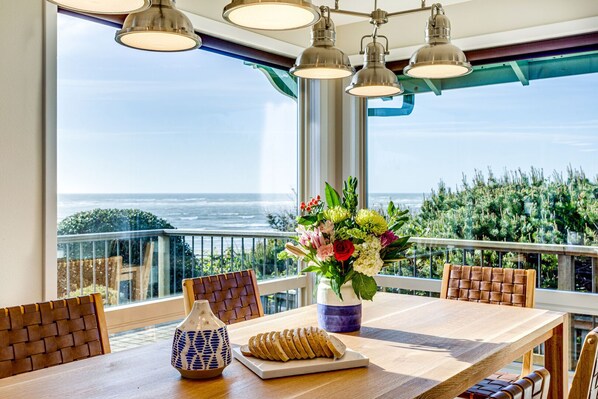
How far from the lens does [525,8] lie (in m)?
3.59

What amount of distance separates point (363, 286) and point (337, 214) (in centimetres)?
27

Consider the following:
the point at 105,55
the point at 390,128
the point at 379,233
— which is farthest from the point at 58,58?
the point at 390,128

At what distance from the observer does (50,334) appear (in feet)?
6.27

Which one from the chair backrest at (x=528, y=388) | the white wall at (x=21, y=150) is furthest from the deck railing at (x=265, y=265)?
the chair backrest at (x=528, y=388)

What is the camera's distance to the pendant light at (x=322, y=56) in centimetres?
221

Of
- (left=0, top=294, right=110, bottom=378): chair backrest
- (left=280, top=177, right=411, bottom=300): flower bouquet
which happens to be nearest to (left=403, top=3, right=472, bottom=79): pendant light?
(left=280, top=177, right=411, bottom=300): flower bouquet

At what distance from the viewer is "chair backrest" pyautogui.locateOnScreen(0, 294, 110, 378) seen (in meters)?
1.80

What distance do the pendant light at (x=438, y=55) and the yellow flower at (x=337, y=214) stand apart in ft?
2.04

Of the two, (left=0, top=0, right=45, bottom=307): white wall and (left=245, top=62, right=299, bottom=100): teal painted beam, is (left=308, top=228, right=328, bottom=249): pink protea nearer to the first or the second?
(left=0, top=0, right=45, bottom=307): white wall

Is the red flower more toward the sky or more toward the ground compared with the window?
more toward the ground

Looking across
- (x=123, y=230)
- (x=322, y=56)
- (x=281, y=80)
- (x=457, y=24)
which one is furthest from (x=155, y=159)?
(x=457, y=24)

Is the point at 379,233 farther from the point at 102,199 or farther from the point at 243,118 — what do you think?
the point at 243,118

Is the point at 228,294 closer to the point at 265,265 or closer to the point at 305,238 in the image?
the point at 305,238

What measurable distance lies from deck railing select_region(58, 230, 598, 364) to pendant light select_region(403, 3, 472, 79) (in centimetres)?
120
